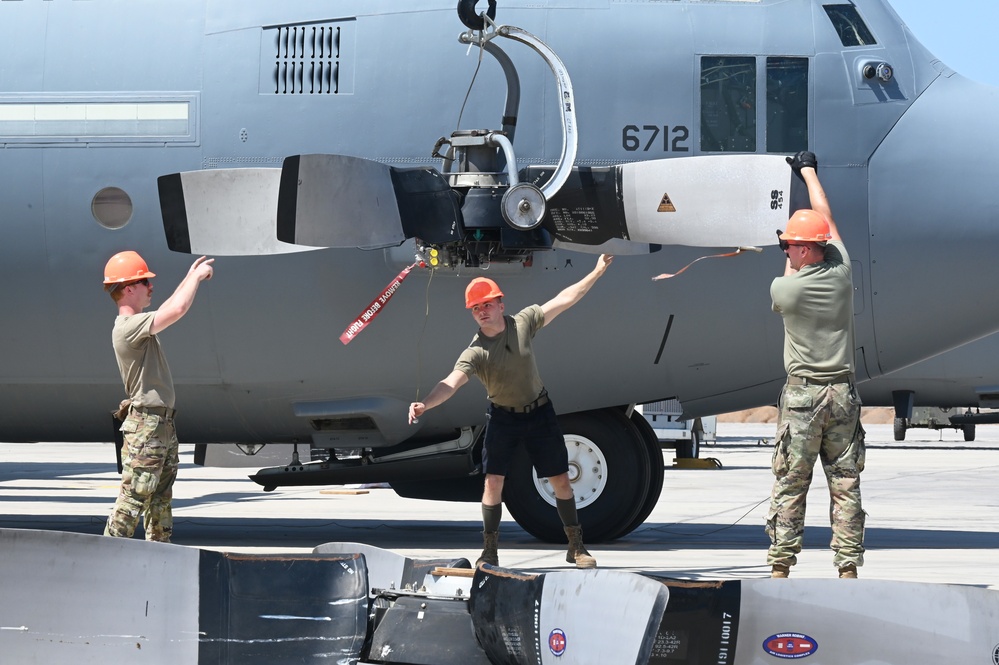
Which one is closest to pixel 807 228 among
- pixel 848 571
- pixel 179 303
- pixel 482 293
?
pixel 848 571

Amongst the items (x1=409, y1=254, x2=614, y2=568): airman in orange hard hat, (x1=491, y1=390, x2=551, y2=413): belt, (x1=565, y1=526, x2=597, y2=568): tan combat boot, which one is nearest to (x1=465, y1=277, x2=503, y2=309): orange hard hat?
(x1=409, y1=254, x2=614, y2=568): airman in orange hard hat

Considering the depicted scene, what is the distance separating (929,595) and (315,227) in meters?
4.74

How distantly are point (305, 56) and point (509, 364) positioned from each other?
2947 mm

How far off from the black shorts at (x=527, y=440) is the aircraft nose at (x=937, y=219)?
266 centimetres

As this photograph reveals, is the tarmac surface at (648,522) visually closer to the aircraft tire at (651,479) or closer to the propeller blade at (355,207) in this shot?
the aircraft tire at (651,479)

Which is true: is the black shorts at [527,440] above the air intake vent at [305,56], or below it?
below

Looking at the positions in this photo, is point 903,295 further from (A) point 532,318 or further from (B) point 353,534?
(B) point 353,534

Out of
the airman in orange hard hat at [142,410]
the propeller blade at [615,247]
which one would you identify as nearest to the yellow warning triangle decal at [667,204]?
the propeller blade at [615,247]

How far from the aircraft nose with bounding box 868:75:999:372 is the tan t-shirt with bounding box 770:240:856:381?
236 cm

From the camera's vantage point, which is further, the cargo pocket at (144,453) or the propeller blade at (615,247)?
the propeller blade at (615,247)

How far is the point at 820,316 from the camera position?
6.94 meters

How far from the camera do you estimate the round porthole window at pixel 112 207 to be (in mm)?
9367

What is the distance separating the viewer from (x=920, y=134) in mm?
9180

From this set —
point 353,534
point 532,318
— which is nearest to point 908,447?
point 353,534
